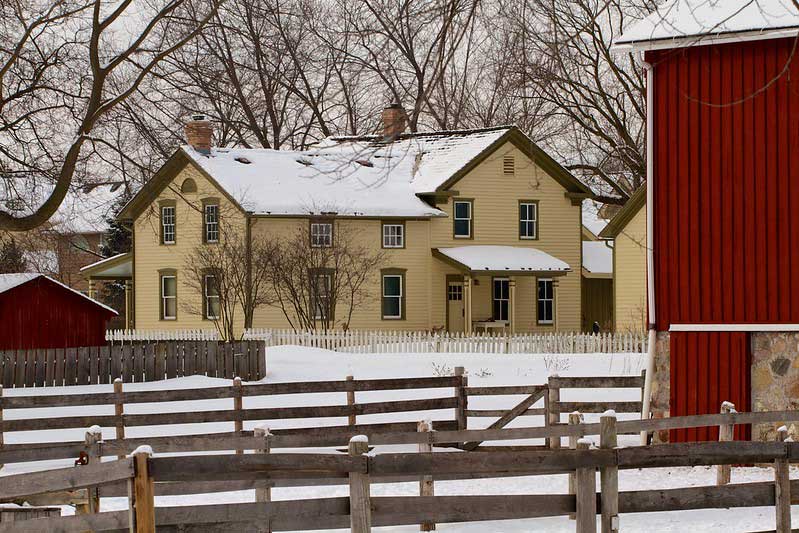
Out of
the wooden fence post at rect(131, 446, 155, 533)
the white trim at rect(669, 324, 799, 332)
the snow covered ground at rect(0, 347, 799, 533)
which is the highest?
the white trim at rect(669, 324, 799, 332)

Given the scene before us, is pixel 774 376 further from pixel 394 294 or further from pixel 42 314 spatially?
pixel 394 294

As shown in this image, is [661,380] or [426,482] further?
[661,380]

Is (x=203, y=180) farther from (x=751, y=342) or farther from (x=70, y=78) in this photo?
(x=751, y=342)

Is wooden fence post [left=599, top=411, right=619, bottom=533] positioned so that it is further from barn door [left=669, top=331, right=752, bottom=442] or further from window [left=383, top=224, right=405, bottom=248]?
window [left=383, top=224, right=405, bottom=248]

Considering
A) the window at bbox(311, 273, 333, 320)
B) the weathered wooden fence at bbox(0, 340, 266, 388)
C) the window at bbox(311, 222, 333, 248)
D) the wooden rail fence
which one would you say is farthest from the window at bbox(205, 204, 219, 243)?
the wooden rail fence

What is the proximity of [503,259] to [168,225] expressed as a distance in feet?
38.7

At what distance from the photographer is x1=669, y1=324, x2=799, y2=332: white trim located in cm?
1661

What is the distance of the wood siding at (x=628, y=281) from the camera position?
42.3 meters

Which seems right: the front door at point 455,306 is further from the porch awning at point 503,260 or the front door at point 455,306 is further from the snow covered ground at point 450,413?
the snow covered ground at point 450,413

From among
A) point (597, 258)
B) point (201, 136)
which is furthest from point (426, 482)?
point (597, 258)

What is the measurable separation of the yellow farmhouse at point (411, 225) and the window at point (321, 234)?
0.04 meters

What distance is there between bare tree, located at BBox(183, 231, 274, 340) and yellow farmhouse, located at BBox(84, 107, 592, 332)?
17.6 inches

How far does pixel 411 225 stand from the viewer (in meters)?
44.0

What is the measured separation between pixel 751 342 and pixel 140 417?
7.91 meters
